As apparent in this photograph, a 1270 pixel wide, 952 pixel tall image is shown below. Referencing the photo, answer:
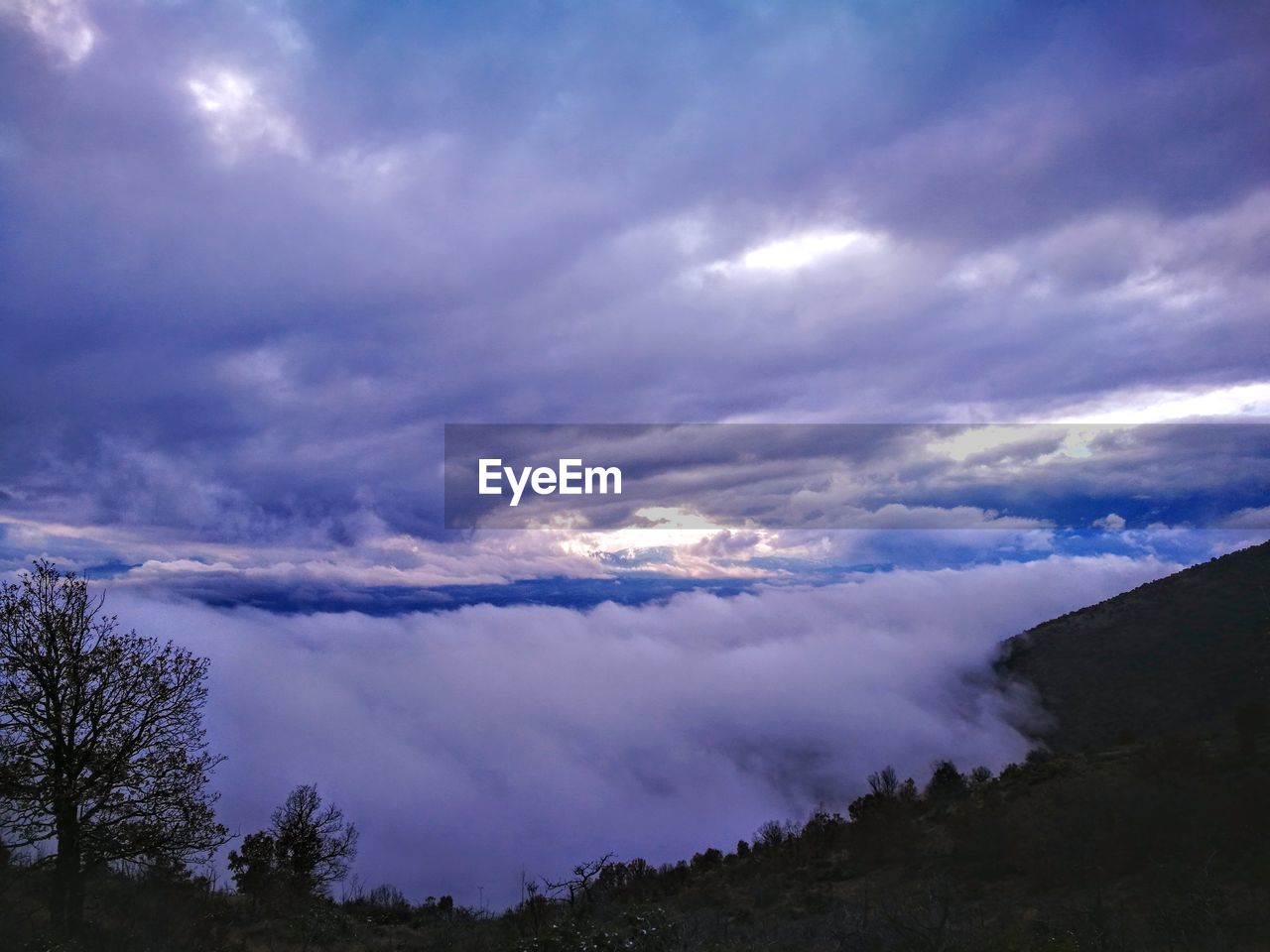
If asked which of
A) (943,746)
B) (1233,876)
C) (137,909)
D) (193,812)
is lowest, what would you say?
(943,746)

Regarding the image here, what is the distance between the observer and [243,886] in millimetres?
44375

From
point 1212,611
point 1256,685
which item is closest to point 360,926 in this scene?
point 1256,685

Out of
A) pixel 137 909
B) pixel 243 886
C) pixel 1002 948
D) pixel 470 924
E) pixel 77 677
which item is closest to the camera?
pixel 1002 948

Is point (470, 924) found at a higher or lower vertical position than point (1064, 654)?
lower

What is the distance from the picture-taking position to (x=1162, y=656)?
7856 cm

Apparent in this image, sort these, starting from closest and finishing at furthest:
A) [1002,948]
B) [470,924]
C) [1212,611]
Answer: [1002,948]
[470,924]
[1212,611]

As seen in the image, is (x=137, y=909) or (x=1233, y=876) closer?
(x=137, y=909)

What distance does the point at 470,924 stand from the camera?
108 feet

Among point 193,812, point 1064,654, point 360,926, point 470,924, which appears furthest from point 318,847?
point 1064,654

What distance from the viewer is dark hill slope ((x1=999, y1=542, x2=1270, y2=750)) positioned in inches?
2665

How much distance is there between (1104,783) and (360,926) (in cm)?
3789

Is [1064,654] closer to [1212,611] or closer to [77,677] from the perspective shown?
[1212,611]

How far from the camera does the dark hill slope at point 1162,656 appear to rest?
6769 centimetres

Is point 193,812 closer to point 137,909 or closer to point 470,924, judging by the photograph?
point 137,909
